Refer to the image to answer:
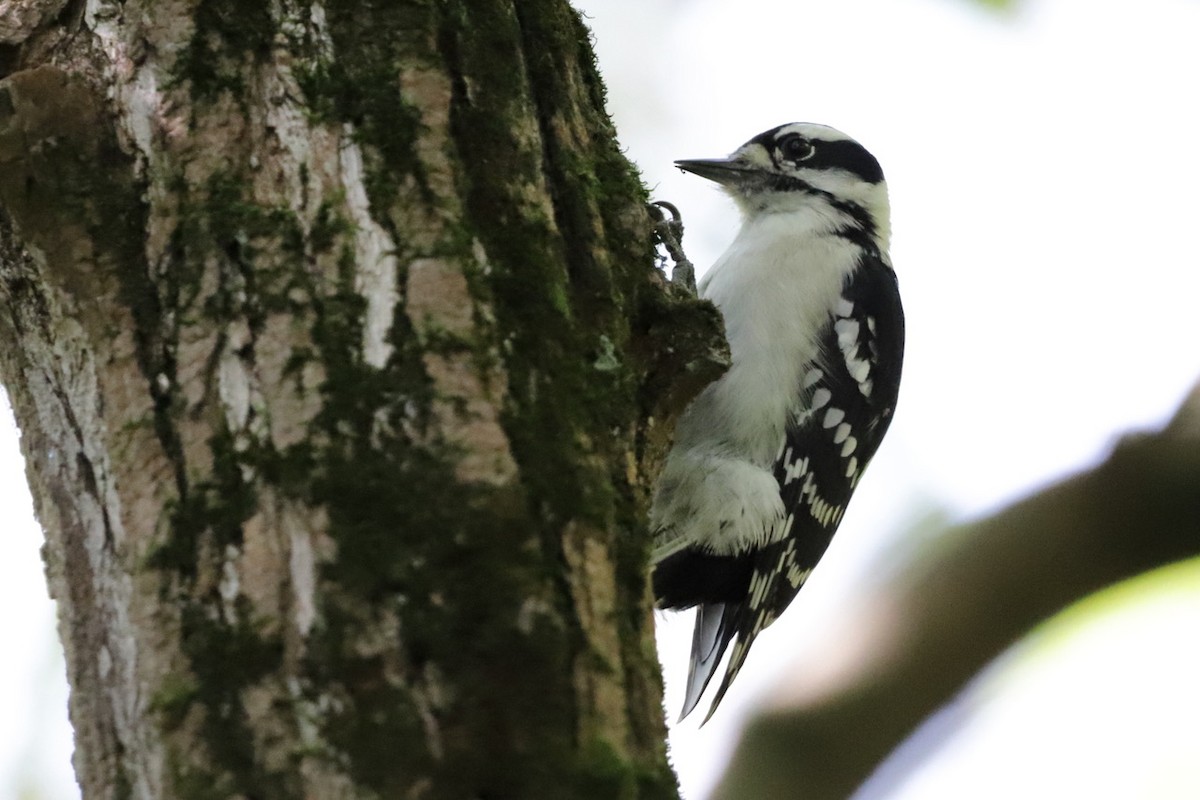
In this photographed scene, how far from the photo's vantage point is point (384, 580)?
1417 mm

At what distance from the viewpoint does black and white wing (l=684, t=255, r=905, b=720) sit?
3604 mm

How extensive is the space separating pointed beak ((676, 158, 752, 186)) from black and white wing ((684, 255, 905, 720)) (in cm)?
57

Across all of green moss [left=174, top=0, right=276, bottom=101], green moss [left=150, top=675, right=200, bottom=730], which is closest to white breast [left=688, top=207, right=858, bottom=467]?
green moss [left=174, top=0, right=276, bottom=101]

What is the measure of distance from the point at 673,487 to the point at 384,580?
2.12 m

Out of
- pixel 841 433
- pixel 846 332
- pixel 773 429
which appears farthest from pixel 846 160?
pixel 773 429

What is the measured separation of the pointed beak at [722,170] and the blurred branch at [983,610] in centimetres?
186

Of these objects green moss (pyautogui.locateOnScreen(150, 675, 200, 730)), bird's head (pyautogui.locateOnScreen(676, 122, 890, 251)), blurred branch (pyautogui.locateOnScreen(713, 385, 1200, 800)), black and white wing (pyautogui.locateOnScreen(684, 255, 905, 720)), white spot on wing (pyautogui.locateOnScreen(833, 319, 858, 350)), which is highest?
bird's head (pyautogui.locateOnScreen(676, 122, 890, 251))

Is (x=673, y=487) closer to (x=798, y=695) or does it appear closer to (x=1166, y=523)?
(x=798, y=695)

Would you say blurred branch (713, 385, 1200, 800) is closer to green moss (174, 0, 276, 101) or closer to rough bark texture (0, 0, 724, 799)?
rough bark texture (0, 0, 724, 799)

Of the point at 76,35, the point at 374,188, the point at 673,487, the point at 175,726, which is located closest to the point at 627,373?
the point at 374,188

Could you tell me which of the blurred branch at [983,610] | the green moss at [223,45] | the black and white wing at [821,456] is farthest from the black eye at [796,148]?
the green moss at [223,45]

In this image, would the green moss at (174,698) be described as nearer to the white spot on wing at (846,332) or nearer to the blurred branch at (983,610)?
the blurred branch at (983,610)

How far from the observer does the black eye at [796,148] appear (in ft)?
14.2

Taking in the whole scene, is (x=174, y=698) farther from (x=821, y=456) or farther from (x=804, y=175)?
(x=804, y=175)
